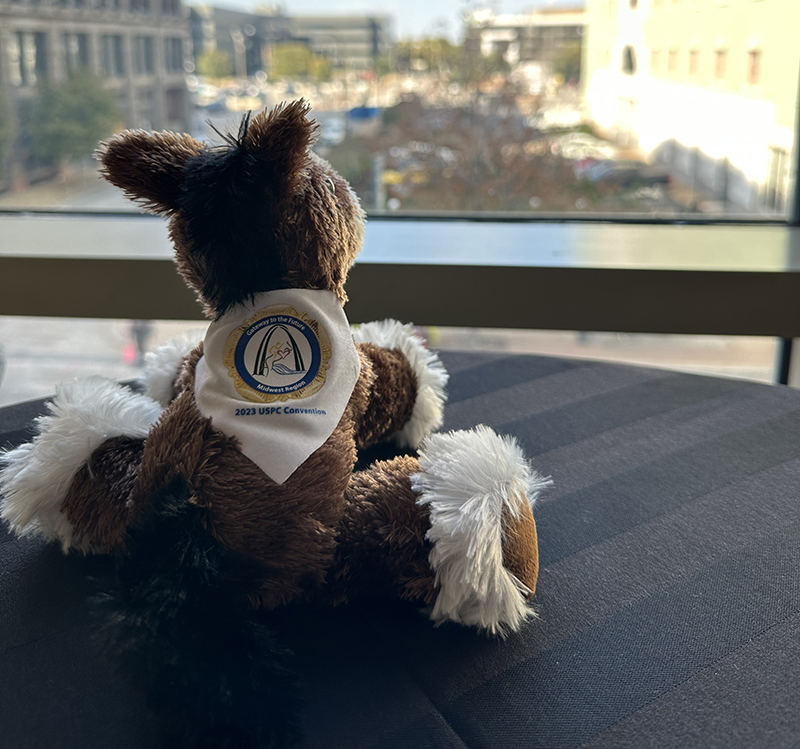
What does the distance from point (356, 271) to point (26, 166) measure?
38.3 inches

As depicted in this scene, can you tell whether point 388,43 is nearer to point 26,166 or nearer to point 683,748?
point 26,166

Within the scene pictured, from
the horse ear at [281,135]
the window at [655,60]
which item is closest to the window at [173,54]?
the window at [655,60]

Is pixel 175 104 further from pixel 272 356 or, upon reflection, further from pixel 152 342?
pixel 272 356

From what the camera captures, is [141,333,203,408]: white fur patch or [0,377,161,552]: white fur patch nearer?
[0,377,161,552]: white fur patch

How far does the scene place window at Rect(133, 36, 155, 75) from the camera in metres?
1.93

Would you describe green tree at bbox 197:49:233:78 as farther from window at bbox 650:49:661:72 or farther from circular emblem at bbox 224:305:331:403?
circular emblem at bbox 224:305:331:403

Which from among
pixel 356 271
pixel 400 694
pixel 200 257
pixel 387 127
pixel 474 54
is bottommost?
pixel 400 694

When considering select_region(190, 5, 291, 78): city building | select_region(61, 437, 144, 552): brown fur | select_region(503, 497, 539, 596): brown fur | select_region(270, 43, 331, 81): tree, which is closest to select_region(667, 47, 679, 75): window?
select_region(270, 43, 331, 81): tree

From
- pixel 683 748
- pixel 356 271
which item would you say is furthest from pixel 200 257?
pixel 356 271

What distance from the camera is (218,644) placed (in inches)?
22.6

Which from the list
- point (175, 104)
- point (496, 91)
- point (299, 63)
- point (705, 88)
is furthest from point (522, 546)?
point (175, 104)

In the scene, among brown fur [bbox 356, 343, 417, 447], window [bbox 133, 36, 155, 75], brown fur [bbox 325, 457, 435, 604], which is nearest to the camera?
brown fur [bbox 325, 457, 435, 604]

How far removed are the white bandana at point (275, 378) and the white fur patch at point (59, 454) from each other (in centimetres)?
15

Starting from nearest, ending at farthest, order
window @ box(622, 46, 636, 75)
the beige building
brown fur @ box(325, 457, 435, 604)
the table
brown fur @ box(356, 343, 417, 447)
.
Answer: the table → brown fur @ box(325, 457, 435, 604) → brown fur @ box(356, 343, 417, 447) → the beige building → window @ box(622, 46, 636, 75)
